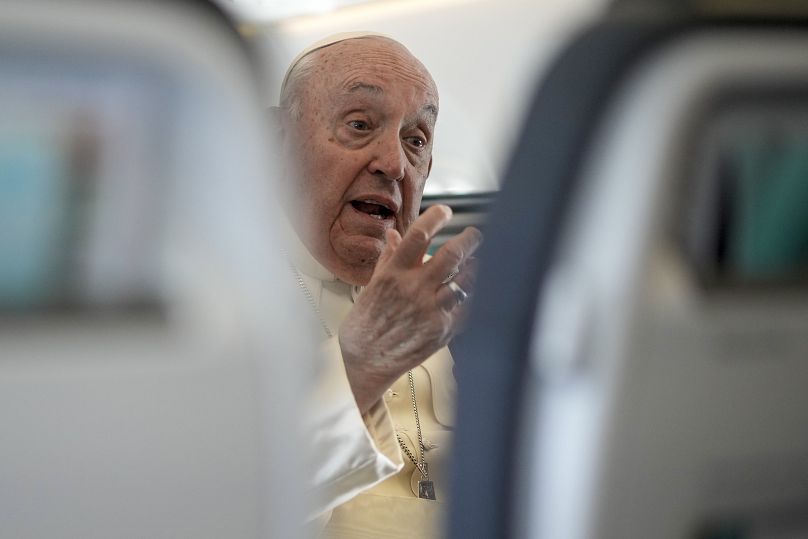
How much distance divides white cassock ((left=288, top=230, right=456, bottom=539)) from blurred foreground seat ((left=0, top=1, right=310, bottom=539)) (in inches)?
17.5

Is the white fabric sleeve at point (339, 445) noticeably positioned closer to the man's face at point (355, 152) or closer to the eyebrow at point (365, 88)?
the man's face at point (355, 152)

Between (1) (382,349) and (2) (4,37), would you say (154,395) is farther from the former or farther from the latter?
(1) (382,349)

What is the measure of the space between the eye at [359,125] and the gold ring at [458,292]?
0.53m

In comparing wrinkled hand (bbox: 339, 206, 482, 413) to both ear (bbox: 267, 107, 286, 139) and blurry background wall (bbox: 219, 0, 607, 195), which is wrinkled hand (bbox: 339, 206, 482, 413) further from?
blurry background wall (bbox: 219, 0, 607, 195)

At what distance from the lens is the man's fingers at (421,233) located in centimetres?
139

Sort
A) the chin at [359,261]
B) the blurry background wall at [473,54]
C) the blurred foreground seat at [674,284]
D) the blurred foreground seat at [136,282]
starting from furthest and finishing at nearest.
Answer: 1. the blurry background wall at [473,54]
2. the chin at [359,261]
3. the blurred foreground seat at [674,284]
4. the blurred foreground seat at [136,282]

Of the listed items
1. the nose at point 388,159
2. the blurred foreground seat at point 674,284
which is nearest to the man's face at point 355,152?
the nose at point 388,159

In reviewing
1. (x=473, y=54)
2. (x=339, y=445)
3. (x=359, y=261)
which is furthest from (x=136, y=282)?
(x=473, y=54)

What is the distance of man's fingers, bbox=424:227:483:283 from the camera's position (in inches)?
56.9

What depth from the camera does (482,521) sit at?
1.02 metres

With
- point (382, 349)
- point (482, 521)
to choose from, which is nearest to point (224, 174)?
point (482, 521)

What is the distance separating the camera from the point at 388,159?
1.93 meters

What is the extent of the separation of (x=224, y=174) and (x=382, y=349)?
0.74 metres

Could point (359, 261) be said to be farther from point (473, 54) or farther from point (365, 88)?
point (473, 54)
